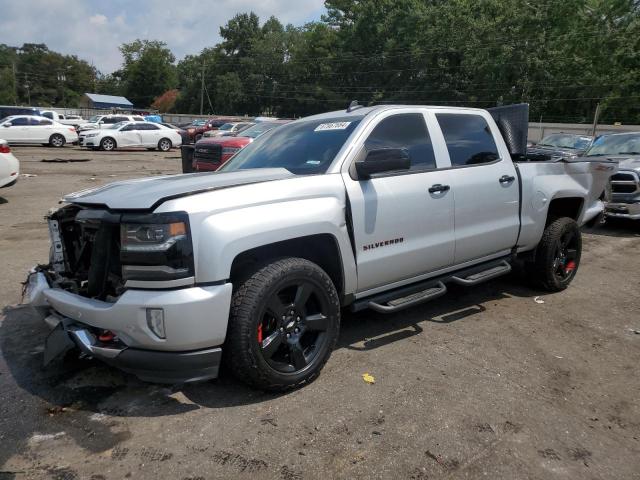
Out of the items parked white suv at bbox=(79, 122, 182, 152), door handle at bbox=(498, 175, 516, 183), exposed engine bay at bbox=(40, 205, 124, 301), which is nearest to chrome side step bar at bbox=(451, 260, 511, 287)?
door handle at bbox=(498, 175, 516, 183)

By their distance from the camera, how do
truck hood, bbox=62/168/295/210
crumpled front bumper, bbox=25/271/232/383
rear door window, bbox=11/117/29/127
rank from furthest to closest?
rear door window, bbox=11/117/29/127 → truck hood, bbox=62/168/295/210 → crumpled front bumper, bbox=25/271/232/383

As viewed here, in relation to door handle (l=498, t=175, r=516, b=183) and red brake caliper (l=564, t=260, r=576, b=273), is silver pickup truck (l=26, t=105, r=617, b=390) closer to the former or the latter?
door handle (l=498, t=175, r=516, b=183)

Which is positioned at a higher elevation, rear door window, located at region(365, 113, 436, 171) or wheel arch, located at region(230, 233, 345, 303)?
rear door window, located at region(365, 113, 436, 171)

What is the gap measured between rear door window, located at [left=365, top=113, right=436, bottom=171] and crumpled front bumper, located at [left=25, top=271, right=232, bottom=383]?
181cm

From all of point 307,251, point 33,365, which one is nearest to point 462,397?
point 307,251

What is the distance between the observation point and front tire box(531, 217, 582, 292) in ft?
17.6

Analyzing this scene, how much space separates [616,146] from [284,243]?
31.2 feet

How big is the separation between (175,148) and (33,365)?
2703 centimetres

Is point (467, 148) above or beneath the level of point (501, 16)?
beneath

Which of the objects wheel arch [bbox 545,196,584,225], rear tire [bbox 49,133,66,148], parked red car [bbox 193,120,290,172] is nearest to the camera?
wheel arch [bbox 545,196,584,225]

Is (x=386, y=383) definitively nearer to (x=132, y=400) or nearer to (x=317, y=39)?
(x=132, y=400)

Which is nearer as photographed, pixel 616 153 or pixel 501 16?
pixel 616 153

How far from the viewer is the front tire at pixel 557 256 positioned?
5359 millimetres

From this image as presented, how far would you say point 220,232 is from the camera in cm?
294
